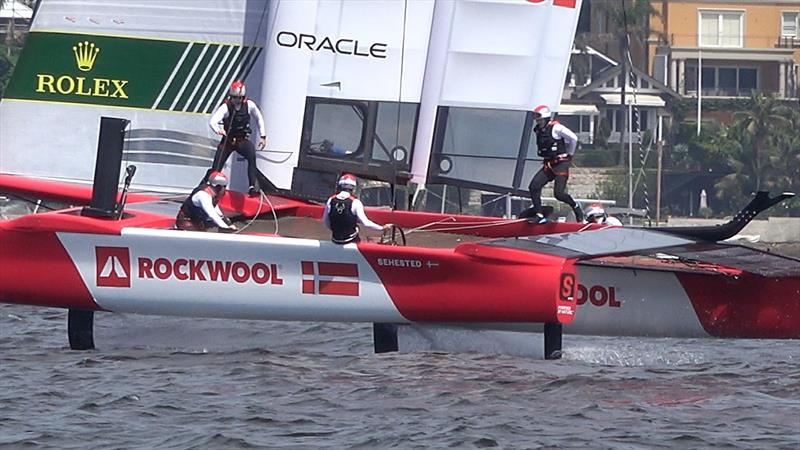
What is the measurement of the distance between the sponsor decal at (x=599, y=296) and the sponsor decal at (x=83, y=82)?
165 inches

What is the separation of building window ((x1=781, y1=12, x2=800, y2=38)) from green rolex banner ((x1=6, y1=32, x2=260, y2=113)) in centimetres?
3662

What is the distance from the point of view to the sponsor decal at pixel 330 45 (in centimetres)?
1329

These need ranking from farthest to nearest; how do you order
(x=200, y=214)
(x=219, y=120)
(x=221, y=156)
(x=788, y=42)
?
1. (x=788, y=42)
2. (x=221, y=156)
3. (x=219, y=120)
4. (x=200, y=214)

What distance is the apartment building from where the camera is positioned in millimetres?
47625

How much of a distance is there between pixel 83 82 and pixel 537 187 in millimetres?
3716

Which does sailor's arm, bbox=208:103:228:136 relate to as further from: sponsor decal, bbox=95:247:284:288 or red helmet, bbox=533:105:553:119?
red helmet, bbox=533:105:553:119

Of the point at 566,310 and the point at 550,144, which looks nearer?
the point at 566,310

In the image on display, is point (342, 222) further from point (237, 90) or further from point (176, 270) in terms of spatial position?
point (237, 90)

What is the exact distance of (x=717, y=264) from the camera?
38.6 ft

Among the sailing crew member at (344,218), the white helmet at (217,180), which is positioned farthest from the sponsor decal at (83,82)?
the sailing crew member at (344,218)

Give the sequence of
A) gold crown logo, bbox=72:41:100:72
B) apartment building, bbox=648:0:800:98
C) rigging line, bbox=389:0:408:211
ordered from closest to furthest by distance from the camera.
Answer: rigging line, bbox=389:0:408:211 < gold crown logo, bbox=72:41:100:72 < apartment building, bbox=648:0:800:98

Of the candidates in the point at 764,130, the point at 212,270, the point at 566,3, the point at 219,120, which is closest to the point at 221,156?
the point at 219,120

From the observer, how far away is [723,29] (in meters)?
48.0

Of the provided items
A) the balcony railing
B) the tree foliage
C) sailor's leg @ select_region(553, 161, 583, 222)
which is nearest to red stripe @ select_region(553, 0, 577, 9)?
sailor's leg @ select_region(553, 161, 583, 222)
